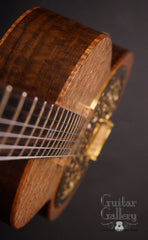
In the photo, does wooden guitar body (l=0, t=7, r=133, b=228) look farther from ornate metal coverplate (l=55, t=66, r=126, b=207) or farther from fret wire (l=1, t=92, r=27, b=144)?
ornate metal coverplate (l=55, t=66, r=126, b=207)

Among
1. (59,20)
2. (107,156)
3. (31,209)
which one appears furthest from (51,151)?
(107,156)

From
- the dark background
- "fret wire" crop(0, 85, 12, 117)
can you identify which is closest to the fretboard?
"fret wire" crop(0, 85, 12, 117)

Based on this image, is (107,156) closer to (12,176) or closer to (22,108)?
(12,176)

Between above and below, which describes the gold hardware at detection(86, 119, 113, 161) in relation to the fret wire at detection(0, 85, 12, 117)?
below

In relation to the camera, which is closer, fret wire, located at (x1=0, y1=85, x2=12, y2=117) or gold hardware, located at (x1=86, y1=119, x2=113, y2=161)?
fret wire, located at (x1=0, y1=85, x2=12, y2=117)

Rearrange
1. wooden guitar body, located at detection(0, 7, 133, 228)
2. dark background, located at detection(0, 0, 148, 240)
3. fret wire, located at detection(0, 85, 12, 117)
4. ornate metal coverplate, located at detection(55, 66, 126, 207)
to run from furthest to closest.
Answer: dark background, located at detection(0, 0, 148, 240)
ornate metal coverplate, located at detection(55, 66, 126, 207)
wooden guitar body, located at detection(0, 7, 133, 228)
fret wire, located at detection(0, 85, 12, 117)

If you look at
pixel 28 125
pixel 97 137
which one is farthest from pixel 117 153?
pixel 28 125

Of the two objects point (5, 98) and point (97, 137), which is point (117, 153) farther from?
point (5, 98)
